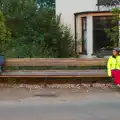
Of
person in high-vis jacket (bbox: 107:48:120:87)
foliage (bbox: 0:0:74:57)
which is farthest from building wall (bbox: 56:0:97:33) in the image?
person in high-vis jacket (bbox: 107:48:120:87)

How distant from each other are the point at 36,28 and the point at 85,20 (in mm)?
2804

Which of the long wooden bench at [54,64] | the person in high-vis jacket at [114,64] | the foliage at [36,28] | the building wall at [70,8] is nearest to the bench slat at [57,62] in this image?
the long wooden bench at [54,64]

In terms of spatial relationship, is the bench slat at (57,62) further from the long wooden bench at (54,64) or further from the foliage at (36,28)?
the foliage at (36,28)

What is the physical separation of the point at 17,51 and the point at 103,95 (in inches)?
273

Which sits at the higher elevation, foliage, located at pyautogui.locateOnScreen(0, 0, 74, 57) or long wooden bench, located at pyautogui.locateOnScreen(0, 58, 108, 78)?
foliage, located at pyautogui.locateOnScreen(0, 0, 74, 57)

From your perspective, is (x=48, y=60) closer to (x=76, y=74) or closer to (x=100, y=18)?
(x=76, y=74)

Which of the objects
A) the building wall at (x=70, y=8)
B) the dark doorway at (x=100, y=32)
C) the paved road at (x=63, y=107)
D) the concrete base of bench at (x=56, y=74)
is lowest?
the paved road at (x=63, y=107)

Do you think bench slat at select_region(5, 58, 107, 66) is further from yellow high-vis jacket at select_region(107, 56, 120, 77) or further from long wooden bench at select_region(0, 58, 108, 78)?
yellow high-vis jacket at select_region(107, 56, 120, 77)

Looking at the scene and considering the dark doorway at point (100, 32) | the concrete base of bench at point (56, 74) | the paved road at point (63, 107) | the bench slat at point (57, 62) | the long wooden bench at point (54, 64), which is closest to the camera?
the paved road at point (63, 107)

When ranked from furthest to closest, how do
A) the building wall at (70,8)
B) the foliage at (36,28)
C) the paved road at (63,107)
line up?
1. the building wall at (70,8)
2. the foliage at (36,28)
3. the paved road at (63,107)

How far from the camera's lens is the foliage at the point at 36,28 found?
2052 cm

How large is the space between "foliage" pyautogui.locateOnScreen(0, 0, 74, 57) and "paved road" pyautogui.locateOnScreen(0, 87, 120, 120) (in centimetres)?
806

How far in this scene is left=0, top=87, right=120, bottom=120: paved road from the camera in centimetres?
837

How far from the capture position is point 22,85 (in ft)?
40.9
